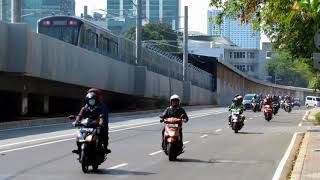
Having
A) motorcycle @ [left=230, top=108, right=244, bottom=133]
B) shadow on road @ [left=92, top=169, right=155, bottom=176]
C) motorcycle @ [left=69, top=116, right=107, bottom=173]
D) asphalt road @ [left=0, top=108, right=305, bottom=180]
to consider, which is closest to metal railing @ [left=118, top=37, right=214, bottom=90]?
motorcycle @ [left=230, top=108, right=244, bottom=133]

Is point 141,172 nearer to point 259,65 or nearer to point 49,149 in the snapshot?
point 49,149

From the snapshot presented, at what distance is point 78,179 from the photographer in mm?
13352

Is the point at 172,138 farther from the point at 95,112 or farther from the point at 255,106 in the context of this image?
the point at 255,106

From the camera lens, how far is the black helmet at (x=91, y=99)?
1459 centimetres

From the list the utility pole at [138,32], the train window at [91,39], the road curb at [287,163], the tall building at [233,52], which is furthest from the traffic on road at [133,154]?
the tall building at [233,52]

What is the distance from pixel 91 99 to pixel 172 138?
3.22m

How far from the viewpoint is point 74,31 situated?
1766 inches

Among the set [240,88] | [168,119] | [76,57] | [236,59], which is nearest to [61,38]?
[76,57]

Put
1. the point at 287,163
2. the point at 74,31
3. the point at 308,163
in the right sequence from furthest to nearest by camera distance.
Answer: the point at 74,31 → the point at 287,163 → the point at 308,163

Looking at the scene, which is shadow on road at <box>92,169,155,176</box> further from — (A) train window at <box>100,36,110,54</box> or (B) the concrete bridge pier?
(A) train window at <box>100,36,110,54</box>

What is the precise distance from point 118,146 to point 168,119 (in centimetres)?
509

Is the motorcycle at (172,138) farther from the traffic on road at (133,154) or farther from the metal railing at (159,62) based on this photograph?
the metal railing at (159,62)

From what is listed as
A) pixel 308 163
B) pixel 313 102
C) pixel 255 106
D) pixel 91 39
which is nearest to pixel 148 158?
pixel 308 163

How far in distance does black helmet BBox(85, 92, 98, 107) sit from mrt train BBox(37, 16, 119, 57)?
28.4 meters
